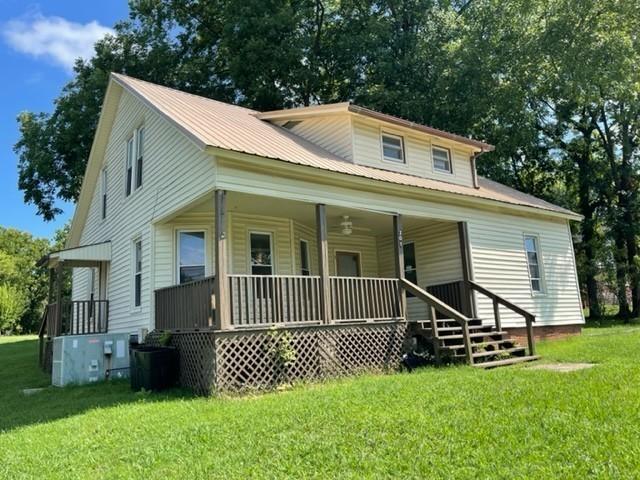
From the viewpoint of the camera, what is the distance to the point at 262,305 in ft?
30.1

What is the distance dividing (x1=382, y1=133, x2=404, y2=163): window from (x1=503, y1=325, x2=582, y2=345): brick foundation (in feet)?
18.1

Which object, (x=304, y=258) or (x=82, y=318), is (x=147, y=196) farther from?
(x=82, y=318)

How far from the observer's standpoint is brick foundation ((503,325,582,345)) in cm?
1431

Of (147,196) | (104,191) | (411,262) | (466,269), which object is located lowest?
(466,269)

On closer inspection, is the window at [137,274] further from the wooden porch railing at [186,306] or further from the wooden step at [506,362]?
the wooden step at [506,362]

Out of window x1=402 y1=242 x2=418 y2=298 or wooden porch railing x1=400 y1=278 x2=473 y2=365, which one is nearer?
wooden porch railing x1=400 y1=278 x2=473 y2=365

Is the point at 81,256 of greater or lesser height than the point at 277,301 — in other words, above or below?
above

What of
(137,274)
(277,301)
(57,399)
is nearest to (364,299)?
(277,301)

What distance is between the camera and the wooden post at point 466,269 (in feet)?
42.7

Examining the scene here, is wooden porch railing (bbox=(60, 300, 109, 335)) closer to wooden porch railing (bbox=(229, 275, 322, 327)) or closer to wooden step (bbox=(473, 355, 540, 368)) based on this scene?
wooden porch railing (bbox=(229, 275, 322, 327))

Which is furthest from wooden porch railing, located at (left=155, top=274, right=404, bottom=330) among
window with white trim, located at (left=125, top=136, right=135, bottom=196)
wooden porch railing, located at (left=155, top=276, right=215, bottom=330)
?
window with white trim, located at (left=125, top=136, right=135, bottom=196)

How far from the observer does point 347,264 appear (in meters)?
15.5

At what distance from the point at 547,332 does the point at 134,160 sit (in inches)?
499

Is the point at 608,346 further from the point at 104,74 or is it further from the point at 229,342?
the point at 104,74
